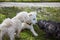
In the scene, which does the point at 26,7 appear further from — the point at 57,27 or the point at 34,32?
the point at 57,27

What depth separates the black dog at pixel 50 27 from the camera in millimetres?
1755

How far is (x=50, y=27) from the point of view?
5.84 feet

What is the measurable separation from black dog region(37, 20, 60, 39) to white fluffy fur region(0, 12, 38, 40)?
10cm

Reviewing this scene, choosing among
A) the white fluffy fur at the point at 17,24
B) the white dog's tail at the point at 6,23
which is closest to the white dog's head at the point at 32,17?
the white fluffy fur at the point at 17,24

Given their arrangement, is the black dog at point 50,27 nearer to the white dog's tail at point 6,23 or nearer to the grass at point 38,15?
the grass at point 38,15

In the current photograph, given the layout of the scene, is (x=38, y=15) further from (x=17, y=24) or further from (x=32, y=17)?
(x=17, y=24)

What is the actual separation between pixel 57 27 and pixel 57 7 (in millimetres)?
283

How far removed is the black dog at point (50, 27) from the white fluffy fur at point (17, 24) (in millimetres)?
99

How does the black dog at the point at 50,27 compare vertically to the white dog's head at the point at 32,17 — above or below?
below

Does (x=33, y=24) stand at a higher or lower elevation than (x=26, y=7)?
lower

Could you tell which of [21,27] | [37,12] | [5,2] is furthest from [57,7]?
[5,2]

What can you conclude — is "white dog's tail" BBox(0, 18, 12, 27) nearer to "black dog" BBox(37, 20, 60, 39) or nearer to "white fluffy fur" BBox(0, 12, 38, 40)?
"white fluffy fur" BBox(0, 12, 38, 40)

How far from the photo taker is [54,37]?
1.75m

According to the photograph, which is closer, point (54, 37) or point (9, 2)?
point (54, 37)
